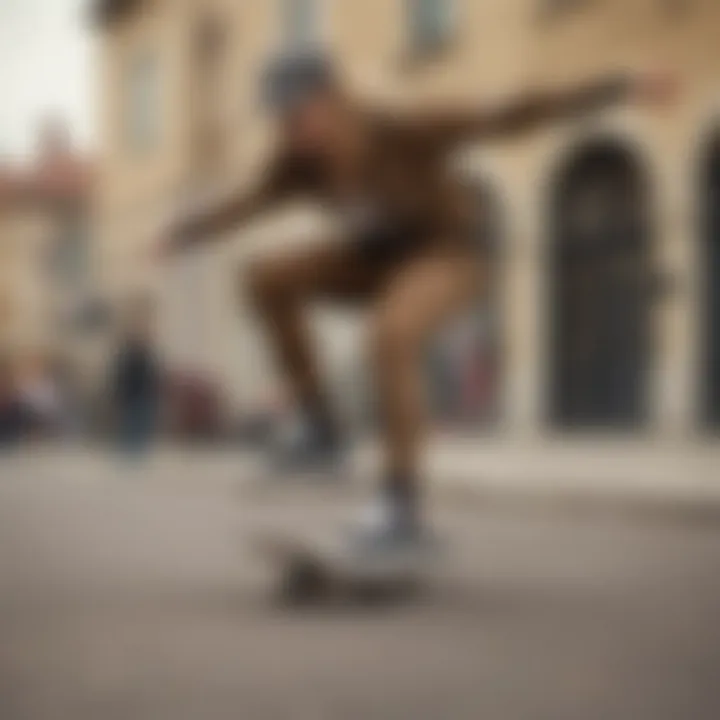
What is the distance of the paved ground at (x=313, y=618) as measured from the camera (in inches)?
21.7

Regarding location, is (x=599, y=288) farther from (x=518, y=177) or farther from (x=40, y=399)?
(x=40, y=399)

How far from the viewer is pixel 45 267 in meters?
0.63

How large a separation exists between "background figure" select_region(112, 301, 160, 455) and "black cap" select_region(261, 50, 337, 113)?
14cm

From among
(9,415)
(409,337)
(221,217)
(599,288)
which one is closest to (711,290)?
(599,288)

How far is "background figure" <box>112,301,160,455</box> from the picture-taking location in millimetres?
608

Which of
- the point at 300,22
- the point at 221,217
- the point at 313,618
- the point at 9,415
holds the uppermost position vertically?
the point at 300,22

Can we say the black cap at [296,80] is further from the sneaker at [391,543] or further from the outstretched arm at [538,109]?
the sneaker at [391,543]

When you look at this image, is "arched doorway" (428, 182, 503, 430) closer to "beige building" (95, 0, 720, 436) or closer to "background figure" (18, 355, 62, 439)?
"beige building" (95, 0, 720, 436)

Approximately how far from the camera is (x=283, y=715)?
1.77 feet

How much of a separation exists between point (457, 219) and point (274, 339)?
120 mm

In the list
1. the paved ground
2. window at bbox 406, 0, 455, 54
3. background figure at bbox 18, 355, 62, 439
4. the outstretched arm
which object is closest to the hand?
the outstretched arm

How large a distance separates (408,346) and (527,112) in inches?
5.4

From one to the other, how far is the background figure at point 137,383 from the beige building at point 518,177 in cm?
2

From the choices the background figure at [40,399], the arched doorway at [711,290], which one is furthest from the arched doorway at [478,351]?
the background figure at [40,399]
